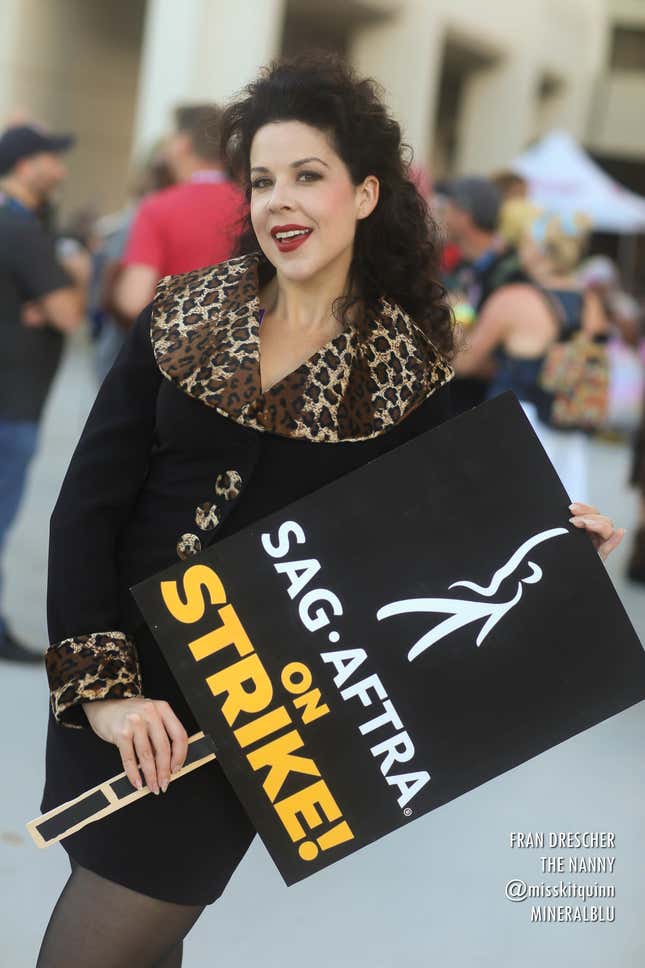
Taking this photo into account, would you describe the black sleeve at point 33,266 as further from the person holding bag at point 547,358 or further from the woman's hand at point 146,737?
the woman's hand at point 146,737

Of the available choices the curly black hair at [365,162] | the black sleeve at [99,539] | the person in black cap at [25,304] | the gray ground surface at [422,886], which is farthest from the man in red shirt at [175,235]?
the black sleeve at [99,539]

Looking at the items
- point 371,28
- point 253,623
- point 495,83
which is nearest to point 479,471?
point 253,623

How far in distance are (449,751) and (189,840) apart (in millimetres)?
432

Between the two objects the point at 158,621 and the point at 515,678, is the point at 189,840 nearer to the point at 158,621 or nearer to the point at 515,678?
the point at 158,621

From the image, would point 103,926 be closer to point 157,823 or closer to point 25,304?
point 157,823

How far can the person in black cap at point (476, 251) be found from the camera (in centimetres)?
545

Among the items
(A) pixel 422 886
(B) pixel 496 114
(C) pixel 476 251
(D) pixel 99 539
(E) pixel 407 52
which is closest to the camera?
(D) pixel 99 539

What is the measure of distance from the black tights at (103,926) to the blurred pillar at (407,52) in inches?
867

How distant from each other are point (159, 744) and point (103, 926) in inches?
12.3

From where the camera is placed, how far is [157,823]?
2074mm

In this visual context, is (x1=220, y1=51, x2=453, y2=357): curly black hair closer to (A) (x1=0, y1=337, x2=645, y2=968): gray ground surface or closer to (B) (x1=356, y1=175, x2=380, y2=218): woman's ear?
(B) (x1=356, y1=175, x2=380, y2=218): woman's ear

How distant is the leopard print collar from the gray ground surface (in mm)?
1666

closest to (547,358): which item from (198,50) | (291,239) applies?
(291,239)

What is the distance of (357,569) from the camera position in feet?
6.70
